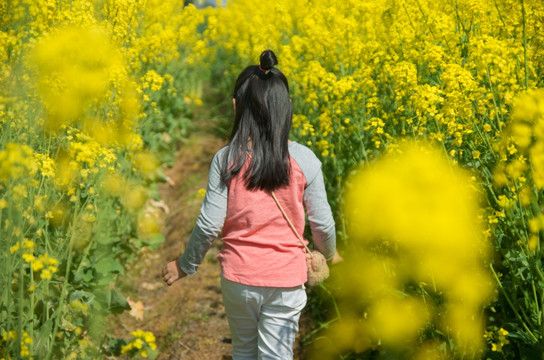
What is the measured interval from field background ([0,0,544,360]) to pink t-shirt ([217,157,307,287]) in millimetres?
359

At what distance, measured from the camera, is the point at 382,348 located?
106 inches

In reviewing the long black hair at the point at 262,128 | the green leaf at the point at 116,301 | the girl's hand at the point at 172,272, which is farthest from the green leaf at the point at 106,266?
the long black hair at the point at 262,128

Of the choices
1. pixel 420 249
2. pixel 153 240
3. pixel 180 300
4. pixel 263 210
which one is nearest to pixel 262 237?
pixel 263 210

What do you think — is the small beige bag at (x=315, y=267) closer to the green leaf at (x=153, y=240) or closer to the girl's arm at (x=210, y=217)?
the girl's arm at (x=210, y=217)

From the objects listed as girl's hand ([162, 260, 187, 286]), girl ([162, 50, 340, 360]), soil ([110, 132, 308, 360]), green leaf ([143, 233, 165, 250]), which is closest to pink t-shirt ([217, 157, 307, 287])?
girl ([162, 50, 340, 360])

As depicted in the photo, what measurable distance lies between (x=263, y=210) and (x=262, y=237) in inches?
3.7

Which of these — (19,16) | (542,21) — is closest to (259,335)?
(19,16)

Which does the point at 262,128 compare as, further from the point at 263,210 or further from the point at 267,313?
the point at 267,313

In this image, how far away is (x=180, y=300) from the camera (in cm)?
367

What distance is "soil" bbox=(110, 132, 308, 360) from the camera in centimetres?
318

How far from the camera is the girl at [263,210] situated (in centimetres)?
198

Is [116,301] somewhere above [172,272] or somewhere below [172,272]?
below

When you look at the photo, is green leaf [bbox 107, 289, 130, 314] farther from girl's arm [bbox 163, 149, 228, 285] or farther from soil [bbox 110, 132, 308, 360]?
girl's arm [bbox 163, 149, 228, 285]

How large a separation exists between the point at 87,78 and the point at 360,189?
136 cm
